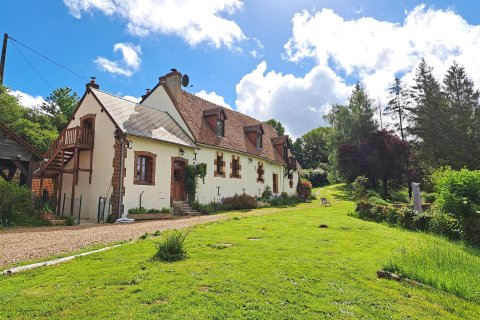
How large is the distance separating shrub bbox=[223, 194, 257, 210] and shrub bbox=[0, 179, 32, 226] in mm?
11314

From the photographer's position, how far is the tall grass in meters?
5.89

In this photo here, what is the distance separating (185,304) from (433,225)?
12.7 metres

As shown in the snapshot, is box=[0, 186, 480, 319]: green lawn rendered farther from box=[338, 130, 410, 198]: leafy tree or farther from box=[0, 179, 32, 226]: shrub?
box=[338, 130, 410, 198]: leafy tree

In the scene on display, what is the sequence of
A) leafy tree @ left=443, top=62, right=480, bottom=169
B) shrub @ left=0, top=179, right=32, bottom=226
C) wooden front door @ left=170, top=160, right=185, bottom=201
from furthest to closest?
leafy tree @ left=443, top=62, right=480, bottom=169 → wooden front door @ left=170, top=160, right=185, bottom=201 → shrub @ left=0, top=179, right=32, bottom=226

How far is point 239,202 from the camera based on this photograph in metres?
21.7

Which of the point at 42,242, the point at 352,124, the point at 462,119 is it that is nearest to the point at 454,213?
the point at 42,242

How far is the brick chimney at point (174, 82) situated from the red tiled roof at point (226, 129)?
1.32ft

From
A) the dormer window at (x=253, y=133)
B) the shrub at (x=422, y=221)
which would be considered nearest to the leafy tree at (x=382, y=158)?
the dormer window at (x=253, y=133)

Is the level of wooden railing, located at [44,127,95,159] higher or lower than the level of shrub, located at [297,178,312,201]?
higher

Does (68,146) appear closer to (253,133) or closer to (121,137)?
(121,137)

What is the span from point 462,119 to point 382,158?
13.5 metres

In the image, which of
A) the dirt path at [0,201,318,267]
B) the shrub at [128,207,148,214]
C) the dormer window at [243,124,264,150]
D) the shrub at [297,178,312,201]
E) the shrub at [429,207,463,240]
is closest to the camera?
the dirt path at [0,201,318,267]

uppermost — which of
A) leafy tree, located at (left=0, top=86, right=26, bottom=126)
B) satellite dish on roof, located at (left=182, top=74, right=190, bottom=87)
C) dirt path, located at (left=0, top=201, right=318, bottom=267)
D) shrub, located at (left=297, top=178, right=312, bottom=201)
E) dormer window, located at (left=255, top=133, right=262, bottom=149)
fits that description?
satellite dish on roof, located at (left=182, top=74, right=190, bottom=87)

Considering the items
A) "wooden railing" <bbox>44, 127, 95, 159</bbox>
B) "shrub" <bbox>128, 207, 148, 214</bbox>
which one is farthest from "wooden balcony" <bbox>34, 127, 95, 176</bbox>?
"shrub" <bbox>128, 207, 148, 214</bbox>
